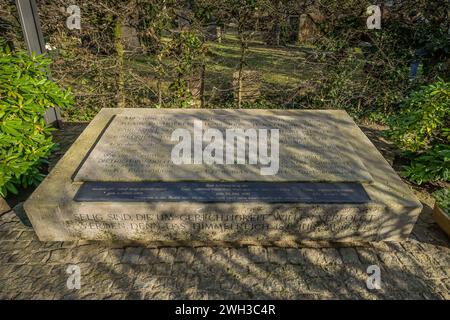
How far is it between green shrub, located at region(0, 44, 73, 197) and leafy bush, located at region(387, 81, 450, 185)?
580 cm

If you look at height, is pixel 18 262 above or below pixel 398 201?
below

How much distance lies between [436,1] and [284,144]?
5114mm

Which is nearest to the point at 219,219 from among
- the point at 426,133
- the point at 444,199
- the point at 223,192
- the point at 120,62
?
the point at 223,192

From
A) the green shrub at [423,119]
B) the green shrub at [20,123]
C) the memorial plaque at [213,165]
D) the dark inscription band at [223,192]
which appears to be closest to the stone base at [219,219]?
the dark inscription band at [223,192]

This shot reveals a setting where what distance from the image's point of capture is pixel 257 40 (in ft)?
23.8

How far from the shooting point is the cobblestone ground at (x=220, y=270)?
131 inches

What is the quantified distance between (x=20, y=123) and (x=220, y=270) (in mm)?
3355

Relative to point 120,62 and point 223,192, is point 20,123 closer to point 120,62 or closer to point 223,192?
point 223,192

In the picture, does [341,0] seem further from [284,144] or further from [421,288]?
[421,288]

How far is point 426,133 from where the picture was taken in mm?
5207

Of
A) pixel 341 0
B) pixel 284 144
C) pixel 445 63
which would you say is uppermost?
pixel 341 0
